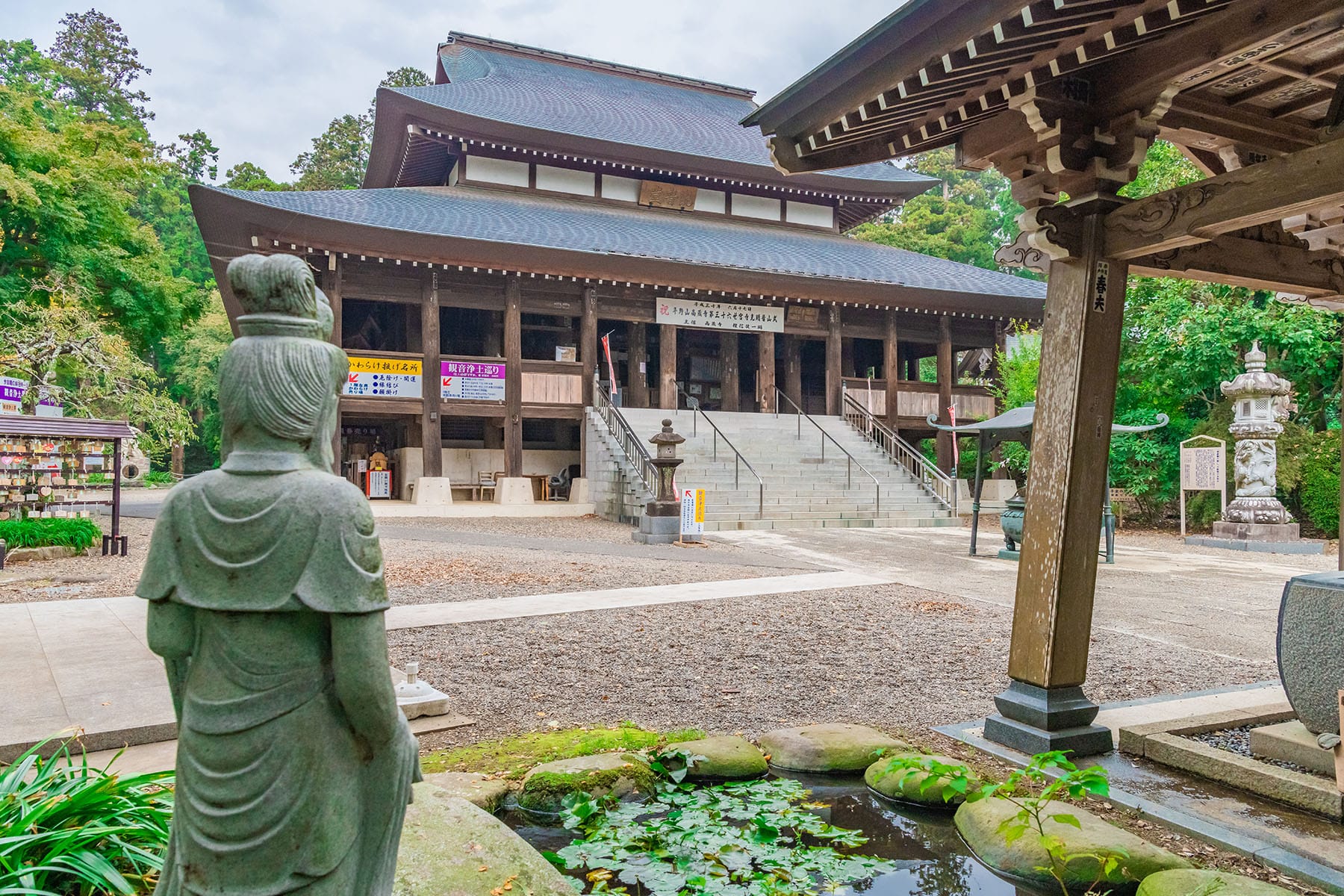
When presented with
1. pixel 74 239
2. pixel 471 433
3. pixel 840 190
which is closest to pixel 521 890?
pixel 74 239

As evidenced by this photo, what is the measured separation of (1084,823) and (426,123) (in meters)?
20.7

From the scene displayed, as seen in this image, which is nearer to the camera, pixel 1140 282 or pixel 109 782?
pixel 109 782

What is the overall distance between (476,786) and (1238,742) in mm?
3620

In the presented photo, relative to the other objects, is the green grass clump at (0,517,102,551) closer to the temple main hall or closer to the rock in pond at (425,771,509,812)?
the temple main hall

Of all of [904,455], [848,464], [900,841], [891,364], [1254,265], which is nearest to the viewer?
[900,841]

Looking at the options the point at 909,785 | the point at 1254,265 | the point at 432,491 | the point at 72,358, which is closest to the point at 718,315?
the point at 432,491

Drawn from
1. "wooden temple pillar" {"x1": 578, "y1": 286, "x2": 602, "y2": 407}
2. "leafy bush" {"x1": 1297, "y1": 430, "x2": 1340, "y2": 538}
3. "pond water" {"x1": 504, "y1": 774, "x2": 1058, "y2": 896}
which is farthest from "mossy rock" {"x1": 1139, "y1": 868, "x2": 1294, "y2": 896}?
"leafy bush" {"x1": 1297, "y1": 430, "x2": 1340, "y2": 538}

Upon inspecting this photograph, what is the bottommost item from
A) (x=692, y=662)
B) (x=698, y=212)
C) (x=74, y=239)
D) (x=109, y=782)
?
(x=692, y=662)

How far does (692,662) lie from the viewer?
224 inches

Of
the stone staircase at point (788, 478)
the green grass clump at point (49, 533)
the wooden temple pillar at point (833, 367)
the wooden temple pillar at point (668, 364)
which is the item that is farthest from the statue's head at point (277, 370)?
the wooden temple pillar at point (833, 367)

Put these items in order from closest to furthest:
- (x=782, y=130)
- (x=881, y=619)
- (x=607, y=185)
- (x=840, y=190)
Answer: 1. (x=782, y=130)
2. (x=881, y=619)
3. (x=607, y=185)
4. (x=840, y=190)

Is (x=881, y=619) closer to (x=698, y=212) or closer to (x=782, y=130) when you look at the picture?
(x=782, y=130)

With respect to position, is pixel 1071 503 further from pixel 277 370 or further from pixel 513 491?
pixel 513 491

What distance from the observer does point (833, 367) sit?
822 inches
